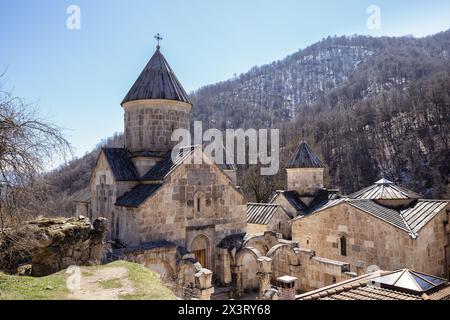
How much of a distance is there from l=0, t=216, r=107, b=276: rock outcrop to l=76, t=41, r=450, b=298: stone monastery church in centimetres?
121

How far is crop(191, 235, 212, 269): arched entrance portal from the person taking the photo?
44.8 ft

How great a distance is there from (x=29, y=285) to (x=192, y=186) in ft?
24.2

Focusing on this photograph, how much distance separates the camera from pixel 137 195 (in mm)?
13234

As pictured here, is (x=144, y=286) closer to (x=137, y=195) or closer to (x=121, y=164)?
(x=137, y=195)

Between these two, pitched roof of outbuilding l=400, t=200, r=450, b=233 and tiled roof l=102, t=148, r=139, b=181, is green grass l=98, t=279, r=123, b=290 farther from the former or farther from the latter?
pitched roof of outbuilding l=400, t=200, r=450, b=233

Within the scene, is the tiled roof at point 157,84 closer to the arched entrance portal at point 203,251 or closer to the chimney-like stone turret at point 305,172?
the arched entrance portal at point 203,251

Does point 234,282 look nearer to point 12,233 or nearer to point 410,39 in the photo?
point 12,233

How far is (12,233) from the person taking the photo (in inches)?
250

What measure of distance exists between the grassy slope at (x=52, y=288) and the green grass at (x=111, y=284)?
2cm

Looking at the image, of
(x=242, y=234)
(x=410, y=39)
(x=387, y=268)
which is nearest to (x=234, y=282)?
(x=242, y=234)

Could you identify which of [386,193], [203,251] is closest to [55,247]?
[203,251]

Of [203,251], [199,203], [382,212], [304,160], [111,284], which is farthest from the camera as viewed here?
[304,160]

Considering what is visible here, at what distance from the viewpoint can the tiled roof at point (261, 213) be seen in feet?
64.1

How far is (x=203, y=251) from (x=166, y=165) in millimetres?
3941
